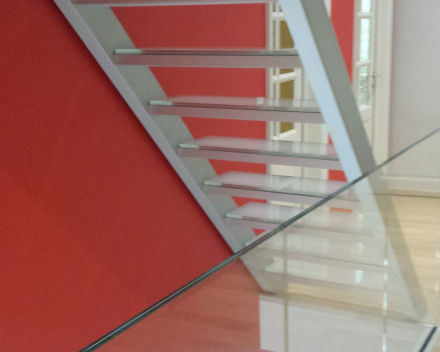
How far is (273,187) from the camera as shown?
298 centimetres

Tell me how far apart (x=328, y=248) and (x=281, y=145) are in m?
1.01

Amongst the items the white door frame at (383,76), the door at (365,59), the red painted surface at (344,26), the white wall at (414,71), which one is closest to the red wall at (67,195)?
the red painted surface at (344,26)

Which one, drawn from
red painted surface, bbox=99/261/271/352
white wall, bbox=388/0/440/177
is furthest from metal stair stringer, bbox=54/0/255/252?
white wall, bbox=388/0/440/177

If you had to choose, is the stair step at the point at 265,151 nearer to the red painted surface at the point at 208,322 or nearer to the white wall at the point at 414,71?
the red painted surface at the point at 208,322

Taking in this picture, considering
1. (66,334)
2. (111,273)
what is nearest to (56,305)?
(66,334)

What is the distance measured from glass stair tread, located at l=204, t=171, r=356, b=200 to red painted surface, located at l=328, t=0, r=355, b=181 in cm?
246

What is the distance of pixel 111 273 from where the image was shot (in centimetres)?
278

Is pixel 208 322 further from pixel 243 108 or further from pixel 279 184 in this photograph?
pixel 279 184

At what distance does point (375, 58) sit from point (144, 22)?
405 centimetres

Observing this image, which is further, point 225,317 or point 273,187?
point 273,187

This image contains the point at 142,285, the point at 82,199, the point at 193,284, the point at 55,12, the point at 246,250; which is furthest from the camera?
the point at 142,285

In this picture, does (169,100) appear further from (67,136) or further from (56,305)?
(56,305)

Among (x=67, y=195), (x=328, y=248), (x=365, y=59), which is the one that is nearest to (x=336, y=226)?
(x=328, y=248)

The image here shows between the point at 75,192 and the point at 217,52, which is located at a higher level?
the point at 217,52
